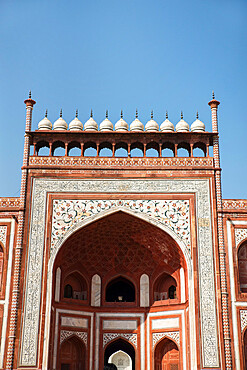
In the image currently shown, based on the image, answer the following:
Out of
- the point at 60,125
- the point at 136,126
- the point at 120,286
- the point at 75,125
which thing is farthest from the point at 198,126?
the point at 120,286

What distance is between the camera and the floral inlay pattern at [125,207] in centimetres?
1471

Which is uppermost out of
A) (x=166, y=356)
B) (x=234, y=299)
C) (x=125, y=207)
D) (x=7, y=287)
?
(x=125, y=207)

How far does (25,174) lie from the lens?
15.2 m

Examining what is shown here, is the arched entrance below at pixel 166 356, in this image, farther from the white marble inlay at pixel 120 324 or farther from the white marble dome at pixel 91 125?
the white marble dome at pixel 91 125

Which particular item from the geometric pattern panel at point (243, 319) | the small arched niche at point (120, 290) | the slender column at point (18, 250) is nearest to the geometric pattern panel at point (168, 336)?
the small arched niche at point (120, 290)

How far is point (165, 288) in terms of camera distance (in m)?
16.0

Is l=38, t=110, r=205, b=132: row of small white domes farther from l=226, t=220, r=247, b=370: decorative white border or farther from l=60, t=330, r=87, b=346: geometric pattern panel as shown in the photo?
l=60, t=330, r=87, b=346: geometric pattern panel

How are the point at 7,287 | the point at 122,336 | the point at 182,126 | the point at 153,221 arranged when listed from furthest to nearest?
1. the point at 182,126
2. the point at 122,336
3. the point at 153,221
4. the point at 7,287

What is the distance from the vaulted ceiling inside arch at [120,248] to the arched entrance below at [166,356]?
6.88 feet

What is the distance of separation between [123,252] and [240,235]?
3586 millimetres

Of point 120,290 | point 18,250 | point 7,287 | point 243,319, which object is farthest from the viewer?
point 120,290

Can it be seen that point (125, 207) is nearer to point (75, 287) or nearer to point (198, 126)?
point (75, 287)

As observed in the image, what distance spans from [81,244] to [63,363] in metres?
3.37

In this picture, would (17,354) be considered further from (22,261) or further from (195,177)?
(195,177)
